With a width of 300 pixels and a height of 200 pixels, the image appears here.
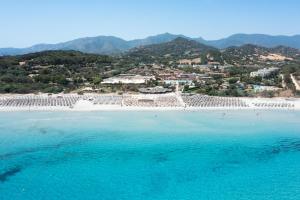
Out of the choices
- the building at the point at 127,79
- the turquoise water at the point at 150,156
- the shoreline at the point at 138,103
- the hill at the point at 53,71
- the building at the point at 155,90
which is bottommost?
the turquoise water at the point at 150,156

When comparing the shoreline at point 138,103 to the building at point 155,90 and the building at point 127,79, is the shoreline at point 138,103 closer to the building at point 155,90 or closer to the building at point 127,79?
the building at point 155,90

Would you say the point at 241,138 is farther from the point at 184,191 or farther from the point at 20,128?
the point at 20,128

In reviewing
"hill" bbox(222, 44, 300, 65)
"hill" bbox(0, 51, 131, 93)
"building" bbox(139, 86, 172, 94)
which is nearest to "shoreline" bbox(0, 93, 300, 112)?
"building" bbox(139, 86, 172, 94)

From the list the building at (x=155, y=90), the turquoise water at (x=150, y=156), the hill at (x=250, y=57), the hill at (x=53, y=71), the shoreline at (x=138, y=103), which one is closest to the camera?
the turquoise water at (x=150, y=156)

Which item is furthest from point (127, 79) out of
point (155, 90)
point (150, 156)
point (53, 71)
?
point (150, 156)

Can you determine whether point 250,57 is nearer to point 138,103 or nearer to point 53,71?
point 53,71

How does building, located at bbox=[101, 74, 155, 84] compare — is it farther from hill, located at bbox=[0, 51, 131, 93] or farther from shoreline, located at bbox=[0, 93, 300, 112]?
shoreline, located at bbox=[0, 93, 300, 112]

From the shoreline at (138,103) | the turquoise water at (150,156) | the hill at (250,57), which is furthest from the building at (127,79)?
the hill at (250,57)

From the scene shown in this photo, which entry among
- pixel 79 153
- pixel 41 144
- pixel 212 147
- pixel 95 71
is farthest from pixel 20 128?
pixel 95 71

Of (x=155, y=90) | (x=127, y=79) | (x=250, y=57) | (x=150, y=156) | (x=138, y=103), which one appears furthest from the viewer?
(x=250, y=57)
